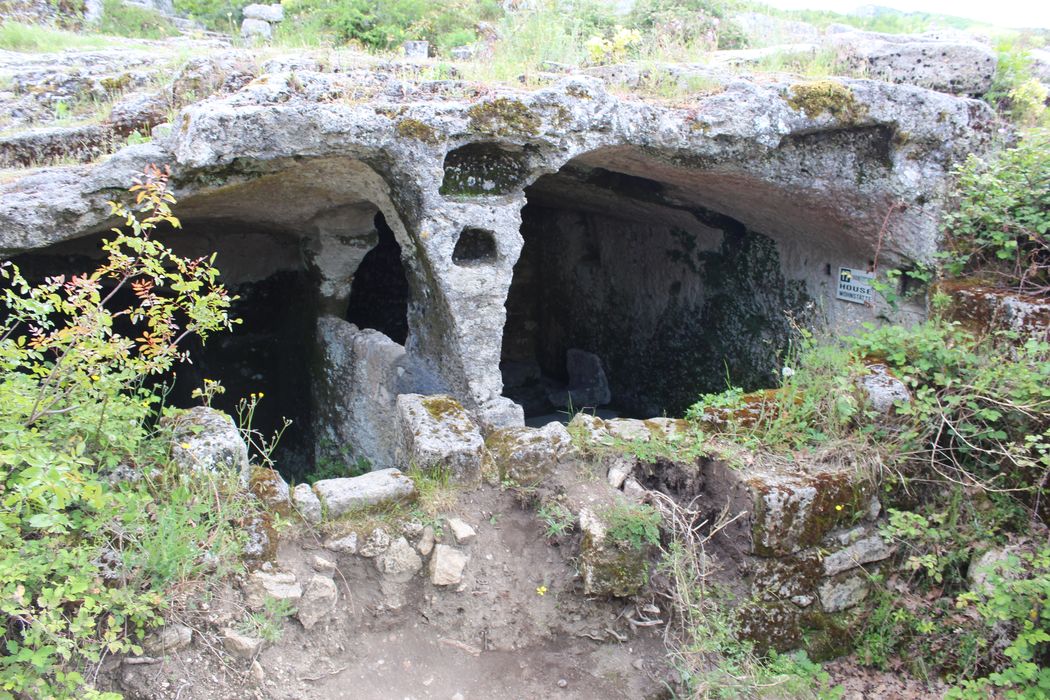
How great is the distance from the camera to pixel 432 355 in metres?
5.18

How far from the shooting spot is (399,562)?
11.6 feet

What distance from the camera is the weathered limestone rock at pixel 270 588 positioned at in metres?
3.16

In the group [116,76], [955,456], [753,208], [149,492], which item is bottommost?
[149,492]

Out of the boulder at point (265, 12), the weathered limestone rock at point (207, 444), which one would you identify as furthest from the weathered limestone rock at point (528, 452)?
the boulder at point (265, 12)

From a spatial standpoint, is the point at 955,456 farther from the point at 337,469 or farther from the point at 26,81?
the point at 26,81

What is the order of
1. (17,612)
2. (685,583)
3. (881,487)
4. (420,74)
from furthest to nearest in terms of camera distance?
(420,74) → (881,487) → (685,583) → (17,612)

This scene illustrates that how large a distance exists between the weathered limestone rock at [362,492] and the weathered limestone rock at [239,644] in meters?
0.74

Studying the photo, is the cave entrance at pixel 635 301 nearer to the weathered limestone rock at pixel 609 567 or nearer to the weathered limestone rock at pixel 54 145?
the weathered limestone rock at pixel 609 567

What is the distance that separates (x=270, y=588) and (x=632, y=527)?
175 centimetres

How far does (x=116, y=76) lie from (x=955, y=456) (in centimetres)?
625

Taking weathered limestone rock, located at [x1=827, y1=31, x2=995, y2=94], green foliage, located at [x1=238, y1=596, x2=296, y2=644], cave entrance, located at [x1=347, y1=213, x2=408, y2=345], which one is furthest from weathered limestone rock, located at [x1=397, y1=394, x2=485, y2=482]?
cave entrance, located at [x1=347, y1=213, x2=408, y2=345]

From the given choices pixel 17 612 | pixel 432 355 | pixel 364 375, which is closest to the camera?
pixel 17 612

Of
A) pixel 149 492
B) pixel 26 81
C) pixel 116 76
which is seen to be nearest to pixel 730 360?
pixel 149 492

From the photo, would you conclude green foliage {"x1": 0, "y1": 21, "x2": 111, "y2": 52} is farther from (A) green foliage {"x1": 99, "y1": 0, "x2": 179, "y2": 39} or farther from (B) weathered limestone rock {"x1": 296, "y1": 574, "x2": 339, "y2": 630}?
(B) weathered limestone rock {"x1": 296, "y1": 574, "x2": 339, "y2": 630}
